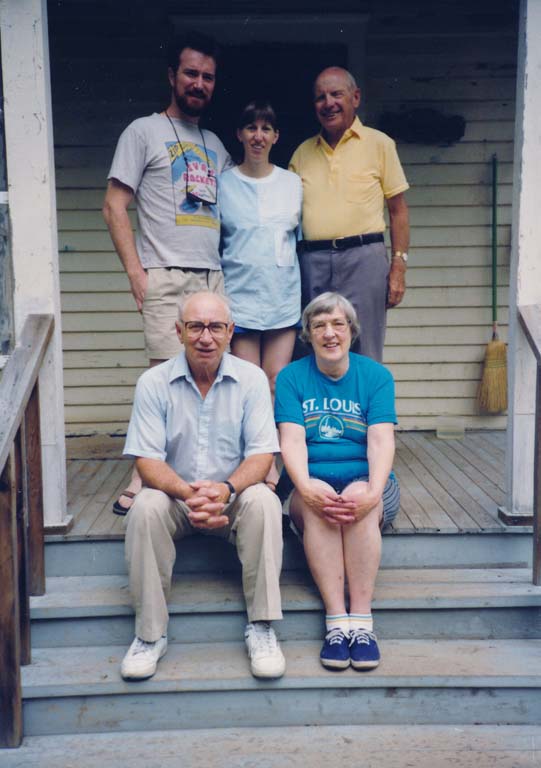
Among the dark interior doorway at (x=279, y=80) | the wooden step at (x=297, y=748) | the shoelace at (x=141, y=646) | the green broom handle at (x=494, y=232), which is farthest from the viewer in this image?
the green broom handle at (x=494, y=232)

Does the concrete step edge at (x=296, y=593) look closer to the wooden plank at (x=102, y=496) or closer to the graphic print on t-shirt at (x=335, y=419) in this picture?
the wooden plank at (x=102, y=496)

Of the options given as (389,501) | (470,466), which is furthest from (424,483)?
(389,501)

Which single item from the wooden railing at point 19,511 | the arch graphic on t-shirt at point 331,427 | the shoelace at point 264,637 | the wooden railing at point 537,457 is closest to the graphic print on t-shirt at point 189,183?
the wooden railing at point 19,511

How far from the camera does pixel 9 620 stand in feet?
8.07

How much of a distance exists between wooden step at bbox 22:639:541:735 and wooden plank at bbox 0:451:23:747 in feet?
0.31

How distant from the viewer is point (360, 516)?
8.82ft

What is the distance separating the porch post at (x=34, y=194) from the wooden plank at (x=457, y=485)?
1.58 meters

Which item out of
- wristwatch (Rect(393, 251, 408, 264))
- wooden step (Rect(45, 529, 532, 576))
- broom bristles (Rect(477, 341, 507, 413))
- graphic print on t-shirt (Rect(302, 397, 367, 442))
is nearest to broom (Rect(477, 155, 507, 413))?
broom bristles (Rect(477, 341, 507, 413))

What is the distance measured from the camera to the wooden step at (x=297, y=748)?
2414 millimetres

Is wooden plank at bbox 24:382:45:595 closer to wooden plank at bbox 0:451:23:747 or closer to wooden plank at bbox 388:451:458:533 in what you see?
wooden plank at bbox 0:451:23:747

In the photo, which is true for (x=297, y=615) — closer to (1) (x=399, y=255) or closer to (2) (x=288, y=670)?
(2) (x=288, y=670)

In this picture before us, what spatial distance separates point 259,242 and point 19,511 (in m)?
1.32

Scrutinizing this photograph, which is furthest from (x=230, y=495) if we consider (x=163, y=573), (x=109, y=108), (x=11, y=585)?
(x=109, y=108)

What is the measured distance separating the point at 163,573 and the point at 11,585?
48 centimetres
